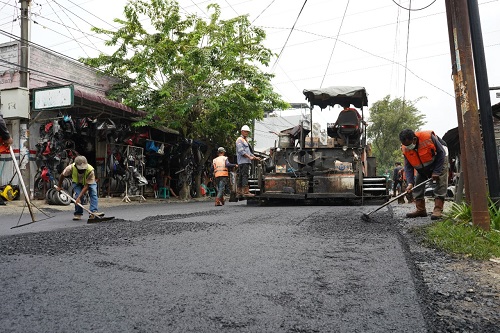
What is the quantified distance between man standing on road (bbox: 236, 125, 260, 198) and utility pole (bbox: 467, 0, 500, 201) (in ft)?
18.2

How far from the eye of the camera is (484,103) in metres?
5.23

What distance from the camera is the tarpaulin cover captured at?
35.5ft

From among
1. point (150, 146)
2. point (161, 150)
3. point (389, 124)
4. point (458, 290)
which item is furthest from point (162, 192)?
point (389, 124)

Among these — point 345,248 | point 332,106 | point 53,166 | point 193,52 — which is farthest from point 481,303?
point 193,52

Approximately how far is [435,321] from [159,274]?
1814 millimetres

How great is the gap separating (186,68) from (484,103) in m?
11.1

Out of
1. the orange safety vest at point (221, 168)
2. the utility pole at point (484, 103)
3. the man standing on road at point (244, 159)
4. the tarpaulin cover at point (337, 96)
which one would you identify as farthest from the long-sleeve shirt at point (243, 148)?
the utility pole at point (484, 103)

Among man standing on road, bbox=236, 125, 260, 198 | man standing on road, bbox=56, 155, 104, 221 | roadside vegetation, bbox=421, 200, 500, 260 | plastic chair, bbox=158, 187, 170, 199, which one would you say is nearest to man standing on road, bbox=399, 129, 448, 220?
roadside vegetation, bbox=421, 200, 500, 260

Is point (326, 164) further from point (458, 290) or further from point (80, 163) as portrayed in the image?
point (458, 290)

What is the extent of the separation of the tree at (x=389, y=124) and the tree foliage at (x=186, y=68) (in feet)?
66.9

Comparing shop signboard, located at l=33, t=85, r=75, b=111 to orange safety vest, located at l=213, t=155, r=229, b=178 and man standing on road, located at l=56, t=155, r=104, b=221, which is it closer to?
orange safety vest, located at l=213, t=155, r=229, b=178

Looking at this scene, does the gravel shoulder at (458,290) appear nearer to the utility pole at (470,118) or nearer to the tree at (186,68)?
the utility pole at (470,118)

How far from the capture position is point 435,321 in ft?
7.05

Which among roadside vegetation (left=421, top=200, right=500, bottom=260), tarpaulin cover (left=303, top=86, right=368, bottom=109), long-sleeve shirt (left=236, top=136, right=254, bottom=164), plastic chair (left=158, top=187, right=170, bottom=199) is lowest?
roadside vegetation (left=421, top=200, right=500, bottom=260)
